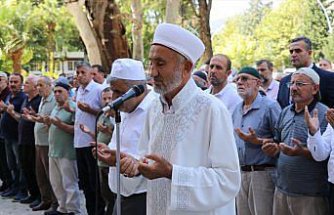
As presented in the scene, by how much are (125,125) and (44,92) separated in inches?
148

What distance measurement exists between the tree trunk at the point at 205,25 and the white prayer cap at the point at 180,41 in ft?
37.6

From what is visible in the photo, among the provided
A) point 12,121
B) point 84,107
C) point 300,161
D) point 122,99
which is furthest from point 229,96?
point 12,121

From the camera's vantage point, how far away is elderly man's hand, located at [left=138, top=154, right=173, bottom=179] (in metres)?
2.73

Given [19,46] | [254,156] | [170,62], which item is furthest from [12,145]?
[19,46]

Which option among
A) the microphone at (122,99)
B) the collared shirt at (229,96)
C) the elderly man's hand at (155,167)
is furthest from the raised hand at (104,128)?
the elderly man's hand at (155,167)

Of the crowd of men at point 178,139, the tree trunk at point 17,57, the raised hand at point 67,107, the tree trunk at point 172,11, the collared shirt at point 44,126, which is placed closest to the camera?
the crowd of men at point 178,139

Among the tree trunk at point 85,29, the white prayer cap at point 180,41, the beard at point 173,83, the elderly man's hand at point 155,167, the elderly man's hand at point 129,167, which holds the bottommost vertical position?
the elderly man's hand at point 129,167

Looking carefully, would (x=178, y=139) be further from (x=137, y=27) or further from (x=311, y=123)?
(x=137, y=27)

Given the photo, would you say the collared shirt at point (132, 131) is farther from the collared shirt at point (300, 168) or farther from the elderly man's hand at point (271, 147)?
the collared shirt at point (300, 168)

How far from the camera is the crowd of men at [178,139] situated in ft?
9.66

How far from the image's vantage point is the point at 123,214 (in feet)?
14.0

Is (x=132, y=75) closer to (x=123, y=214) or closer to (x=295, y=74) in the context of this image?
(x=123, y=214)

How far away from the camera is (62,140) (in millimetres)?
7414

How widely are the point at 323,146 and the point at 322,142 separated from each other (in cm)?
4
